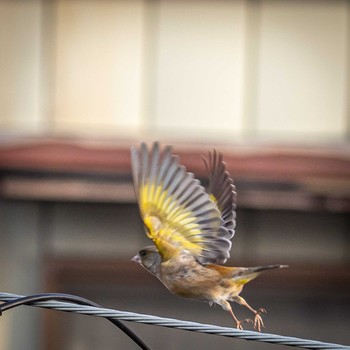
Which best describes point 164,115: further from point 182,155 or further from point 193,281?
point 193,281

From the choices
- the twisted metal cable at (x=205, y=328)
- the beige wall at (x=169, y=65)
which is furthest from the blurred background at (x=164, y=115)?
the twisted metal cable at (x=205, y=328)

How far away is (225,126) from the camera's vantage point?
927cm

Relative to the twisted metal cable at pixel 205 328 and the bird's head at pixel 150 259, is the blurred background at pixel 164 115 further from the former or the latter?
the twisted metal cable at pixel 205 328

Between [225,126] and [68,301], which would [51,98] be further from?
[68,301]

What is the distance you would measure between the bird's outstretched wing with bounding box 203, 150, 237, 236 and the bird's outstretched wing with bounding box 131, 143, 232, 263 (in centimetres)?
3

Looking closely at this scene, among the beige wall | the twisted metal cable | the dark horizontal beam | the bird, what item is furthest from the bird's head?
the beige wall

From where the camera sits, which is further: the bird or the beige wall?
the beige wall

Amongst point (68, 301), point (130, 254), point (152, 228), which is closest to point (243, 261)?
point (130, 254)

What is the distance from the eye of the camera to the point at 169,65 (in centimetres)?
920

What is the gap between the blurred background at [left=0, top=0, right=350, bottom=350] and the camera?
9.07 metres

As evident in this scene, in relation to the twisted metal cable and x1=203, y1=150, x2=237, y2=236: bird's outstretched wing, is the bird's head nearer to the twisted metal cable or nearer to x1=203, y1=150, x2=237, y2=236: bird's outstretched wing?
x1=203, y1=150, x2=237, y2=236: bird's outstretched wing

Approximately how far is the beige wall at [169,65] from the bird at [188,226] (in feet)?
16.8

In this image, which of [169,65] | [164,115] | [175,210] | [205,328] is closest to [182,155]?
[164,115]

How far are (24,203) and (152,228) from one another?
202 inches
